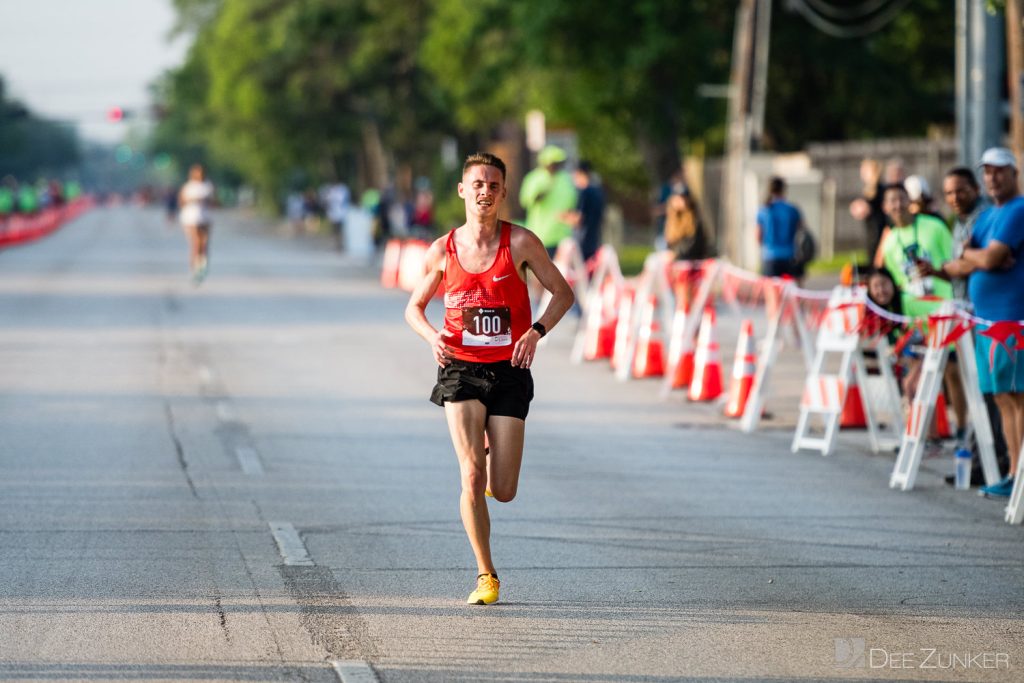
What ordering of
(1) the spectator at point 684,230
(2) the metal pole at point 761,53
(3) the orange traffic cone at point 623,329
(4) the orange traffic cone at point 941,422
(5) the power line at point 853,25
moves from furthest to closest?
(5) the power line at point 853,25, (2) the metal pole at point 761,53, (1) the spectator at point 684,230, (3) the orange traffic cone at point 623,329, (4) the orange traffic cone at point 941,422

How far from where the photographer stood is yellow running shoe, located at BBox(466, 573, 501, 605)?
777cm

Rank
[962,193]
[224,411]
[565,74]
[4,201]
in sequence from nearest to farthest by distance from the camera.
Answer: [962,193]
[224,411]
[565,74]
[4,201]

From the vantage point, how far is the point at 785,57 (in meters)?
42.1

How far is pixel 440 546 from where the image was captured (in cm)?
922

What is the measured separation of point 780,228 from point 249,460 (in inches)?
422

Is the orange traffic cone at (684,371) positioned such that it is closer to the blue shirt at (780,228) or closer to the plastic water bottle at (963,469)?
the blue shirt at (780,228)

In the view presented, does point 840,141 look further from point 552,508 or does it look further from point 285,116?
point 552,508

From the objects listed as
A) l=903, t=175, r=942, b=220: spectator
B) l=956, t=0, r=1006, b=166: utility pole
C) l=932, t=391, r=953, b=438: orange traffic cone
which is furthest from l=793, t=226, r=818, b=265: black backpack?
l=932, t=391, r=953, b=438: orange traffic cone

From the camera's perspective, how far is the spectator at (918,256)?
12695 millimetres

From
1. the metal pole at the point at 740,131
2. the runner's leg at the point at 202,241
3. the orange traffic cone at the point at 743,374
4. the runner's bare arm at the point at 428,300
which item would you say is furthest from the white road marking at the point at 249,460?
the metal pole at the point at 740,131

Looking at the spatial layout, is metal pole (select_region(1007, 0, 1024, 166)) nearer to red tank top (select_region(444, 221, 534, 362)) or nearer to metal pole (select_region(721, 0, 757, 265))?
red tank top (select_region(444, 221, 534, 362))

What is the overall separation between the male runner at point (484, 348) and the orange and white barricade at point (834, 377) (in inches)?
216

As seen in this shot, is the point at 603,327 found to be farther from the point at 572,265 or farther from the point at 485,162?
the point at 485,162

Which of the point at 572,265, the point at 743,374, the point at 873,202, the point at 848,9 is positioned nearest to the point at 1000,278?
the point at 743,374
